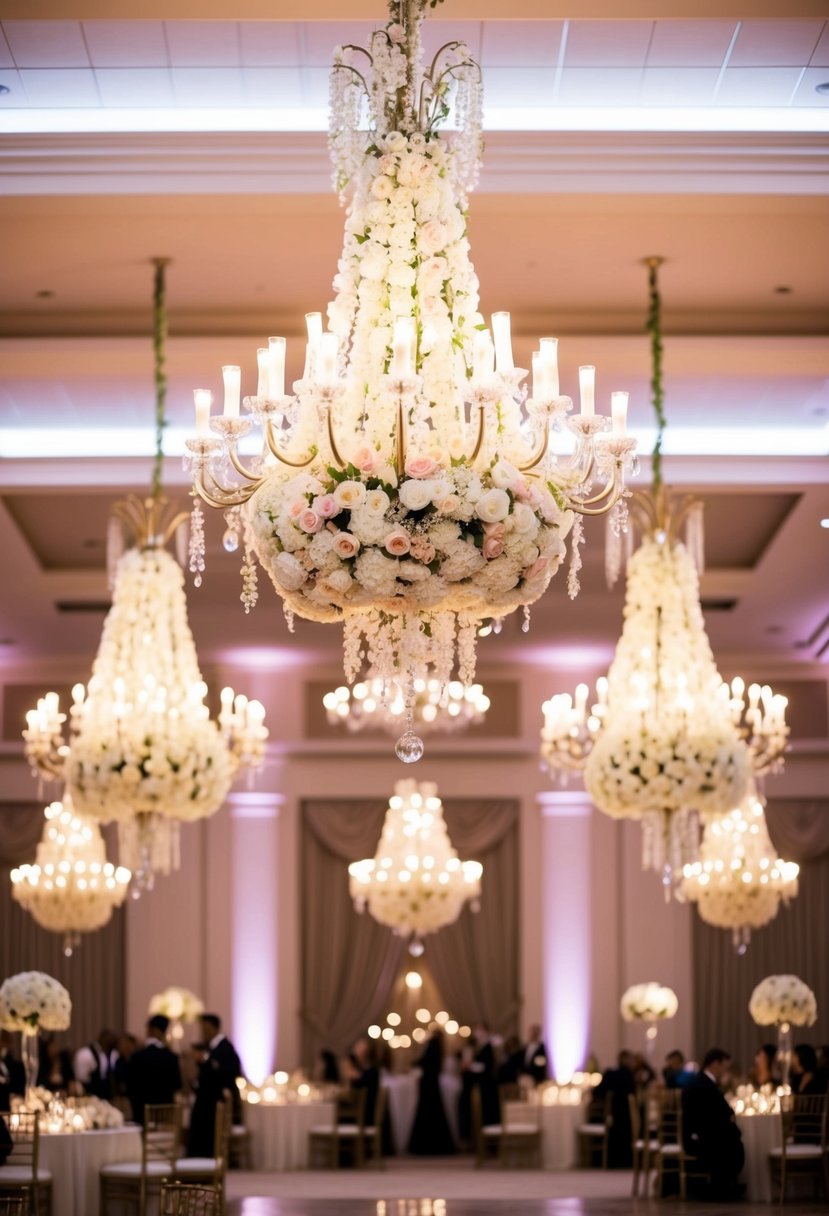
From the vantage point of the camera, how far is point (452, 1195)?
14641 millimetres

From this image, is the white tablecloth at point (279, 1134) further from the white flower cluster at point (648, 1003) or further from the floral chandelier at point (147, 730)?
the floral chandelier at point (147, 730)

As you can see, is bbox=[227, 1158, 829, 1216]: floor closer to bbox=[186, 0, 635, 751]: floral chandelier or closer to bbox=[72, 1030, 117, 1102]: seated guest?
bbox=[72, 1030, 117, 1102]: seated guest

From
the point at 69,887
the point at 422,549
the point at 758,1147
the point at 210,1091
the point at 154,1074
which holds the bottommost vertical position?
the point at 758,1147

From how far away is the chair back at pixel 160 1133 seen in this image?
10.8 m

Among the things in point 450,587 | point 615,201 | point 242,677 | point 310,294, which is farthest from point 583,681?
point 450,587

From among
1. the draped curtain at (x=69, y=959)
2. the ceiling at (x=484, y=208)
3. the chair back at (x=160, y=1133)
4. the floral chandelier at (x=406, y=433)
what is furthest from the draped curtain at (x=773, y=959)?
the floral chandelier at (x=406, y=433)

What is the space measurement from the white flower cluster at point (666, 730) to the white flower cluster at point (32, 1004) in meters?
4.28

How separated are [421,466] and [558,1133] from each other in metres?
13.7

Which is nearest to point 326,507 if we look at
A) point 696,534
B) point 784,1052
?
point 696,534

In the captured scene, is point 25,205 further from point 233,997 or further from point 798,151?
point 233,997

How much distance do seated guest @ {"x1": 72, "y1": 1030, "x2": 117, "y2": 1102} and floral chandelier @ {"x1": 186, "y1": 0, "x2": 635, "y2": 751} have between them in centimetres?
996

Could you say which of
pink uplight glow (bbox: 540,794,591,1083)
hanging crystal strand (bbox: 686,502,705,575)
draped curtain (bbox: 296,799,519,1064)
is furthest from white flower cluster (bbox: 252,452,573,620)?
draped curtain (bbox: 296,799,519,1064)

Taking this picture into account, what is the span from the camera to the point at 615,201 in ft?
29.6

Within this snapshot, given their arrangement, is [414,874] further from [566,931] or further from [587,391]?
[587,391]
